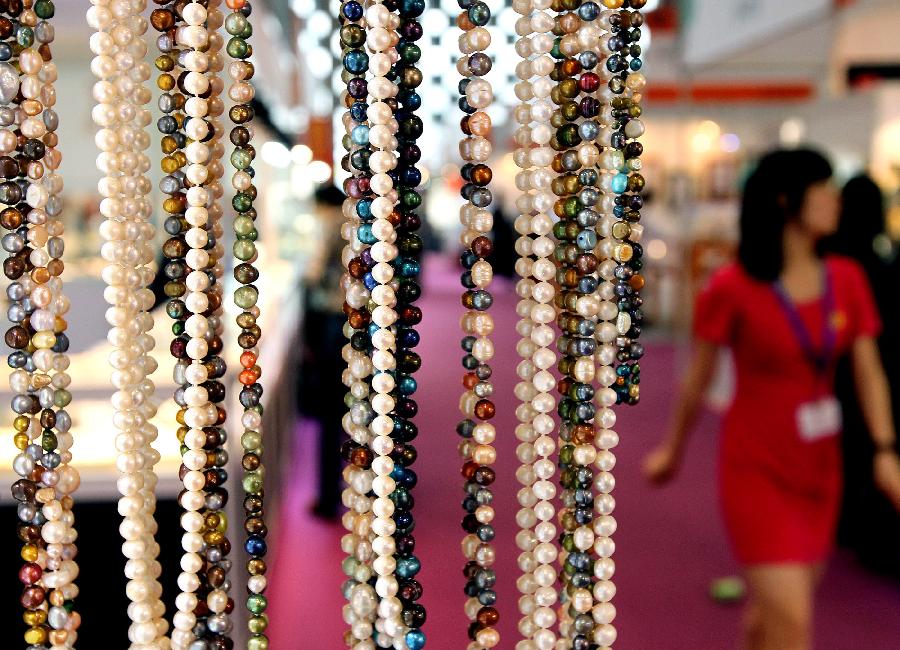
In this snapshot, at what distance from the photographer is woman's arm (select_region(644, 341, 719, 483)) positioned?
2.12 metres

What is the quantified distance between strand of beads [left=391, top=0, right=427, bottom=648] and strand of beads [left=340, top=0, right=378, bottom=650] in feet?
0.11

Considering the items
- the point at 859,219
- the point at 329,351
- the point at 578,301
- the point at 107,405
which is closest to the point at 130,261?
the point at 578,301

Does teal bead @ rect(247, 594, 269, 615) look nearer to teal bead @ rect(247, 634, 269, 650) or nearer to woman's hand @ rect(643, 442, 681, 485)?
teal bead @ rect(247, 634, 269, 650)

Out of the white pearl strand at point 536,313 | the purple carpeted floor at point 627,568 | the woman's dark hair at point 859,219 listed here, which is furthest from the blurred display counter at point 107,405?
the woman's dark hair at point 859,219

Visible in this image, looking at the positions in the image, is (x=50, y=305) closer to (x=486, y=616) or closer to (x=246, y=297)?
(x=246, y=297)

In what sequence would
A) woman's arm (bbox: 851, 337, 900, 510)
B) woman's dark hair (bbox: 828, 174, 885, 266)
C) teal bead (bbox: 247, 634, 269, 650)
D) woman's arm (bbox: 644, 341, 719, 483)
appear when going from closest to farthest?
teal bead (bbox: 247, 634, 269, 650) < woman's arm (bbox: 851, 337, 900, 510) < woman's arm (bbox: 644, 341, 719, 483) < woman's dark hair (bbox: 828, 174, 885, 266)

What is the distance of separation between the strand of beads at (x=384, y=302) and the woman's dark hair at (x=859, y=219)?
2.62 m

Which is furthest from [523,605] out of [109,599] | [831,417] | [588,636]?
[109,599]

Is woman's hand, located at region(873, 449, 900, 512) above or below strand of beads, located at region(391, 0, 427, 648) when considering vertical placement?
below

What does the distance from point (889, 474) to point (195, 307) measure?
1.63 metres

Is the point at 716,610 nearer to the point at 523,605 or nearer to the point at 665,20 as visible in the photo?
the point at 523,605

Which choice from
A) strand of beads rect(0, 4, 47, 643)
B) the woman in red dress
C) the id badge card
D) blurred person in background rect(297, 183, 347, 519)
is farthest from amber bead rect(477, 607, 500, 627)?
blurred person in background rect(297, 183, 347, 519)

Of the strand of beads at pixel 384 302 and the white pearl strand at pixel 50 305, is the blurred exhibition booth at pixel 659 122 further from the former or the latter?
the white pearl strand at pixel 50 305

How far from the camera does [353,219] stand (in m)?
0.87
